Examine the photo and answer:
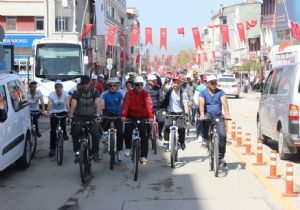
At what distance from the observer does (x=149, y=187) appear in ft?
31.0

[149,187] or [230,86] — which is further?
[230,86]

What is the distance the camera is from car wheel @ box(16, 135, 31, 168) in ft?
37.2

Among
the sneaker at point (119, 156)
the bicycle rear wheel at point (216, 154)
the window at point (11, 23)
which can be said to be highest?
the window at point (11, 23)

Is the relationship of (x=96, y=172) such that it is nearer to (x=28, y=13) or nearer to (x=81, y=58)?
(x=81, y=58)

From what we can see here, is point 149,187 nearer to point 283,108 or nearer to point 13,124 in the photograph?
point 13,124

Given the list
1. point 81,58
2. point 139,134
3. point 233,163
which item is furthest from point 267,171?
point 81,58

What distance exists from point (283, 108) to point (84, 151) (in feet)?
15.0

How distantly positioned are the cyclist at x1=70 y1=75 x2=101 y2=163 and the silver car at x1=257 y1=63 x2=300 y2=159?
3.85 meters

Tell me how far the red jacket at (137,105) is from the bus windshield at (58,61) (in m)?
15.7

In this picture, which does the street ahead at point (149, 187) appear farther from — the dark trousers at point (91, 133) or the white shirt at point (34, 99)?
the white shirt at point (34, 99)

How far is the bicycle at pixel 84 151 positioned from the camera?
977cm

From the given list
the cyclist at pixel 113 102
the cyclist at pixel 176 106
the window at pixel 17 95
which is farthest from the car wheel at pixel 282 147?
the window at pixel 17 95

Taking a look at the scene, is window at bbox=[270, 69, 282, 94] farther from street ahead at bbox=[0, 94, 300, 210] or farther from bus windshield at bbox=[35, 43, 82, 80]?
bus windshield at bbox=[35, 43, 82, 80]

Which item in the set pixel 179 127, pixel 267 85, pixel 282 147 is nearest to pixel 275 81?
pixel 267 85
